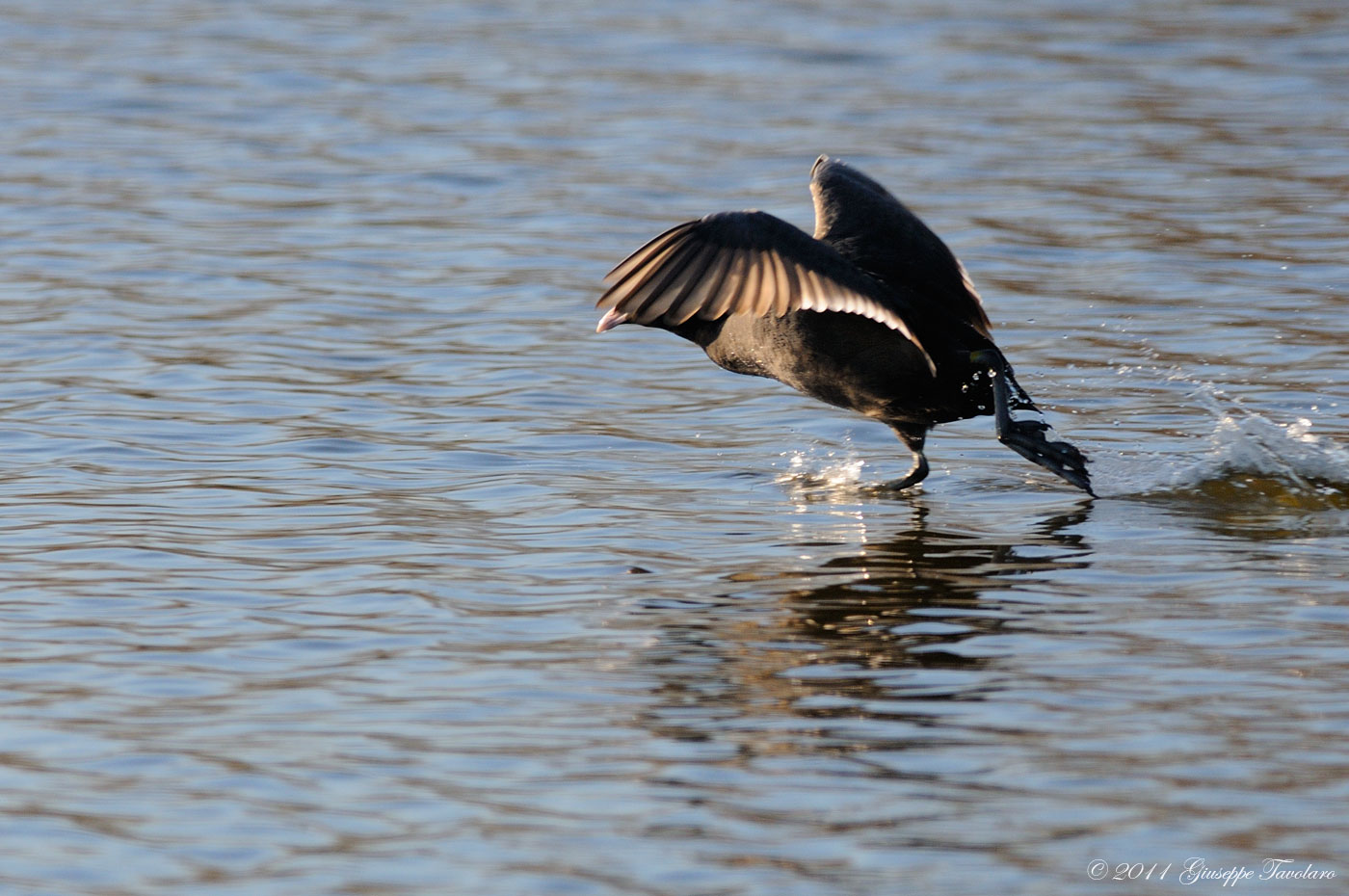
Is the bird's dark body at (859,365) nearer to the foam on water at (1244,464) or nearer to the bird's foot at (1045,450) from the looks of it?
the bird's foot at (1045,450)

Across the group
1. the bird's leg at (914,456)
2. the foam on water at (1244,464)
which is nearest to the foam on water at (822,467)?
the bird's leg at (914,456)

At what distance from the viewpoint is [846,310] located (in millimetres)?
6559

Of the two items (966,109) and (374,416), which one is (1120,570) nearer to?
(374,416)

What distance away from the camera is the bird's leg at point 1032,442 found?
7.15 metres

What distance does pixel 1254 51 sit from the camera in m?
17.4

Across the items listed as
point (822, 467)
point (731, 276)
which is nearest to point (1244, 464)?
point (822, 467)

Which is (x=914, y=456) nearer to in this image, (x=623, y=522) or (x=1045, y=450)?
(x=1045, y=450)

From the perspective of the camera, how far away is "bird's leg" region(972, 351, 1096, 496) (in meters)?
7.15

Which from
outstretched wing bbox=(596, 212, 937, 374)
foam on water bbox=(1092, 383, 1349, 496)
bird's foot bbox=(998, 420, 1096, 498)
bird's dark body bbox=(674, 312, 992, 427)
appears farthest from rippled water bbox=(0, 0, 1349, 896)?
outstretched wing bbox=(596, 212, 937, 374)

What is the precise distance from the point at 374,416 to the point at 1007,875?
4983 mm

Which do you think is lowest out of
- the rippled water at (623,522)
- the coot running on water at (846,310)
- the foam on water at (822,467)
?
the foam on water at (822,467)

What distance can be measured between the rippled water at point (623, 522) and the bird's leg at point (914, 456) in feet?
0.33

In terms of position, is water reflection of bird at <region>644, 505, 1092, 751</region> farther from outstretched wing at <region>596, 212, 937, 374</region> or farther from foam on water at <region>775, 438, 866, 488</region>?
outstretched wing at <region>596, 212, 937, 374</region>

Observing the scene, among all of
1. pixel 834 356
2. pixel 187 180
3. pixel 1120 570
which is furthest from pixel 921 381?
pixel 187 180
